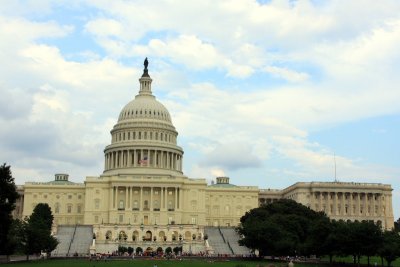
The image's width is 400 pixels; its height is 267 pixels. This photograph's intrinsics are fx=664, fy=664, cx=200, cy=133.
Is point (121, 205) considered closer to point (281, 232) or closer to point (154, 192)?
point (154, 192)

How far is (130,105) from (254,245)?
3064 inches

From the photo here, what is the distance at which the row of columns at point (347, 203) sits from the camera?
A: 163875 millimetres

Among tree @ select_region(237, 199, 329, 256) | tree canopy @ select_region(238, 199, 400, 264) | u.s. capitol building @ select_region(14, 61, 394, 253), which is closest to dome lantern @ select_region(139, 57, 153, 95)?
u.s. capitol building @ select_region(14, 61, 394, 253)

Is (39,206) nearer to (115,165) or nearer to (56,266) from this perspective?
(115,165)

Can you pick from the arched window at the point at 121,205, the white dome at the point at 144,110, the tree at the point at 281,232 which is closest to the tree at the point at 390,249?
the tree at the point at 281,232

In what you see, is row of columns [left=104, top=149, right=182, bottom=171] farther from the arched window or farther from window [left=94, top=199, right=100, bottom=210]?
window [left=94, top=199, right=100, bottom=210]

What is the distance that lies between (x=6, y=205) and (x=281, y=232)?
41919mm

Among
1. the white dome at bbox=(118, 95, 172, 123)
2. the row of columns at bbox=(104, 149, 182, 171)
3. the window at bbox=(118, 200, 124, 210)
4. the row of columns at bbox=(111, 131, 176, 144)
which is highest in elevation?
the white dome at bbox=(118, 95, 172, 123)

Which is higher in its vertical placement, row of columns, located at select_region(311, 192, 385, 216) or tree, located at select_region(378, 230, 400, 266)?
row of columns, located at select_region(311, 192, 385, 216)

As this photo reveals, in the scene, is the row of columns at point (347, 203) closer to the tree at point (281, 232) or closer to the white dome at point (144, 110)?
the tree at point (281, 232)

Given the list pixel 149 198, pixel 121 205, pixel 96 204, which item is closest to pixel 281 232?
pixel 149 198

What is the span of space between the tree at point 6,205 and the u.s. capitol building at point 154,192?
65.7m

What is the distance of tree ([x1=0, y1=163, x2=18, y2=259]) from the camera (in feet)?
268

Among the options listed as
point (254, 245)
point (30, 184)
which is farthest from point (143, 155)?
point (254, 245)
